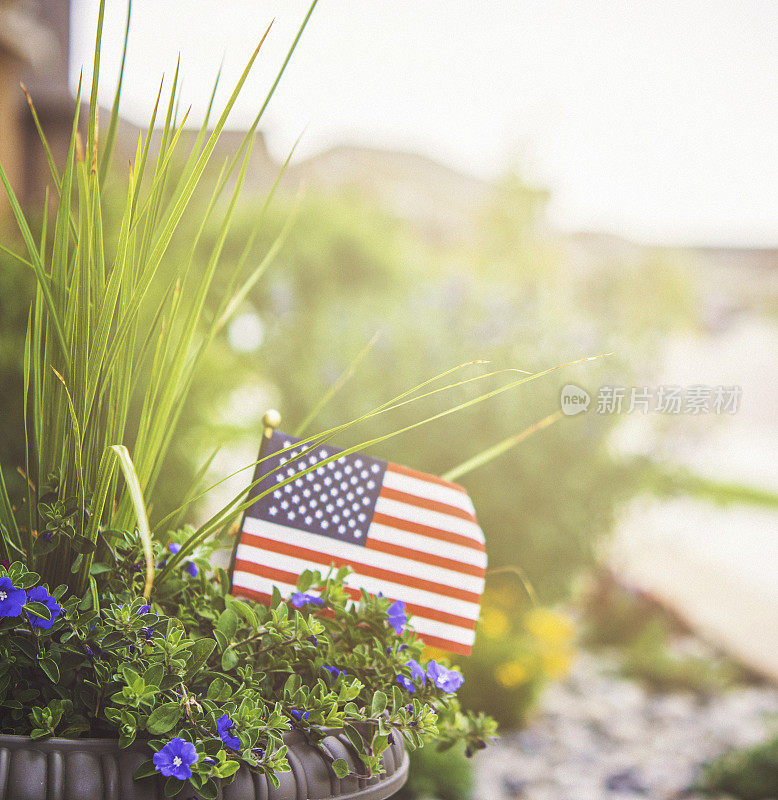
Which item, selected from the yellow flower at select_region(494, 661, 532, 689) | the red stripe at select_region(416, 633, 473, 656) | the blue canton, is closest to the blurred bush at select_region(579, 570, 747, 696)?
the yellow flower at select_region(494, 661, 532, 689)

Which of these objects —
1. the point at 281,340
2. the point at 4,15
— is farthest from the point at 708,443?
the point at 4,15

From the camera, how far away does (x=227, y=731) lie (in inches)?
17.8

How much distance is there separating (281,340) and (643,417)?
122 cm

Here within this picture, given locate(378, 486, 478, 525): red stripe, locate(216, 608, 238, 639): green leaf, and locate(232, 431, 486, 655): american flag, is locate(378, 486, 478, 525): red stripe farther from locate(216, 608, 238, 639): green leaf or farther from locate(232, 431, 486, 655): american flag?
locate(216, 608, 238, 639): green leaf

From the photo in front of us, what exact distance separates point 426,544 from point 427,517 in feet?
0.09

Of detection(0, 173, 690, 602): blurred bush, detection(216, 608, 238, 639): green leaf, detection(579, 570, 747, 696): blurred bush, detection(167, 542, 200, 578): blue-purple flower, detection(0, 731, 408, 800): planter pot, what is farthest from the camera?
detection(579, 570, 747, 696): blurred bush

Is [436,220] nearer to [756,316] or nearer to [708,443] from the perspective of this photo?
[756,316]

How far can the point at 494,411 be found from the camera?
1.82 metres

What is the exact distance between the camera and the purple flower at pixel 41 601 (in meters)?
0.46

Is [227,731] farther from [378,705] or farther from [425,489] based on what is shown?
[425,489]

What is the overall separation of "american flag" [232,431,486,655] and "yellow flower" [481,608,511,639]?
124cm

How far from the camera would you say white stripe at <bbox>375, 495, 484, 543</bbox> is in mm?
675

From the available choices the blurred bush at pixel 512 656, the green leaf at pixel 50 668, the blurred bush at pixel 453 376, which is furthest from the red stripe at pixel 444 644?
the blurred bush at pixel 512 656

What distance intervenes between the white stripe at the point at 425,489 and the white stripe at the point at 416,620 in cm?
11
